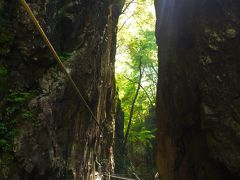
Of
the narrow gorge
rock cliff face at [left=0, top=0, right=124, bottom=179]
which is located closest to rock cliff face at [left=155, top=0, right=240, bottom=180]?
the narrow gorge

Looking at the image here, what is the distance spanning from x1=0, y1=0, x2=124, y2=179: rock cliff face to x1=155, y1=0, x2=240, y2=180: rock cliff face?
270 cm

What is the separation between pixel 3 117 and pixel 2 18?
2.36m

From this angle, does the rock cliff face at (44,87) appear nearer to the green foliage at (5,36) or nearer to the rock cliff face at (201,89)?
the green foliage at (5,36)

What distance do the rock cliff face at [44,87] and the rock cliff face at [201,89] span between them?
270 centimetres

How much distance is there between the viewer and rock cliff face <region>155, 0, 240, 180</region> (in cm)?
607

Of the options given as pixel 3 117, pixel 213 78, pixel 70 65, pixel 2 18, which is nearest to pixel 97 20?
pixel 70 65

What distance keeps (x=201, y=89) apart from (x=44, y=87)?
3993 millimetres

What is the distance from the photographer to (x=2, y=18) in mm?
8508

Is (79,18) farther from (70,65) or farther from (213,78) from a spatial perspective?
(213,78)

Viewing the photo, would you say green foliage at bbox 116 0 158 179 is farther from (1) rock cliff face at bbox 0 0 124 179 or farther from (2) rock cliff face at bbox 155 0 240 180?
(2) rock cliff face at bbox 155 0 240 180

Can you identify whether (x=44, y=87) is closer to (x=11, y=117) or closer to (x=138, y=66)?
(x=11, y=117)

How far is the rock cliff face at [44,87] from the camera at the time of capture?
25.5ft

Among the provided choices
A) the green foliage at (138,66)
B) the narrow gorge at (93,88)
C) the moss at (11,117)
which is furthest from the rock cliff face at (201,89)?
the green foliage at (138,66)

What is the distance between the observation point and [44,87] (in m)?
8.80
